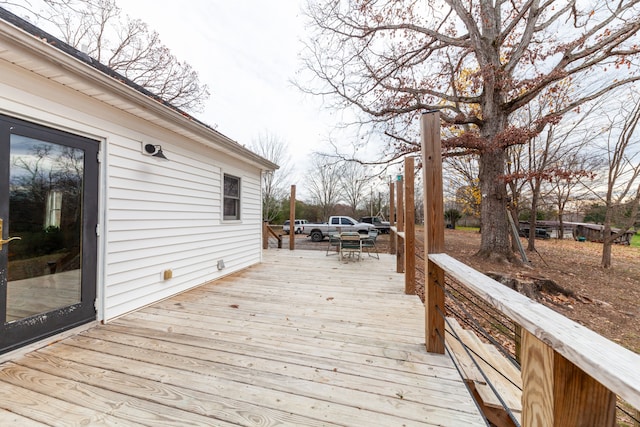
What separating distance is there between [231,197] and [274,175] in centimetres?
1344

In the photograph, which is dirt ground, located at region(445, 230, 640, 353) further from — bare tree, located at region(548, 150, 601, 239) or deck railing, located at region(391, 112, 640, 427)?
deck railing, located at region(391, 112, 640, 427)

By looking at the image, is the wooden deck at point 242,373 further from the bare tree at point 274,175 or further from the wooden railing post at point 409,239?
the bare tree at point 274,175

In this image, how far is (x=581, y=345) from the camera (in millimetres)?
631

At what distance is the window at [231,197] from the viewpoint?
5.20m

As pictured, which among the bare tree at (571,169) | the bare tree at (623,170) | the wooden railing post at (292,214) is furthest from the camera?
the bare tree at (571,169)

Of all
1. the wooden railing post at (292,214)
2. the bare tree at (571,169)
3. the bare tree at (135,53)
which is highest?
the bare tree at (135,53)

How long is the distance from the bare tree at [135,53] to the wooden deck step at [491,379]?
1073cm

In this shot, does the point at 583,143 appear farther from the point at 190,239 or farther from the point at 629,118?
the point at 190,239

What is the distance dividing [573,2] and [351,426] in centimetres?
1016

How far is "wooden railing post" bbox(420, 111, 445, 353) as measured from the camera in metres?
2.14

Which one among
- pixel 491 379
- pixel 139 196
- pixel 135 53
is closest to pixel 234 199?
pixel 139 196

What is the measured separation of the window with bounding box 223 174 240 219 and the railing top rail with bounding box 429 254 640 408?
4.95m

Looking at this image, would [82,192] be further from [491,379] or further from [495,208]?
[495,208]

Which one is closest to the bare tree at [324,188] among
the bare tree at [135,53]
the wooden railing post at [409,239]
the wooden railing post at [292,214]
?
the bare tree at [135,53]
